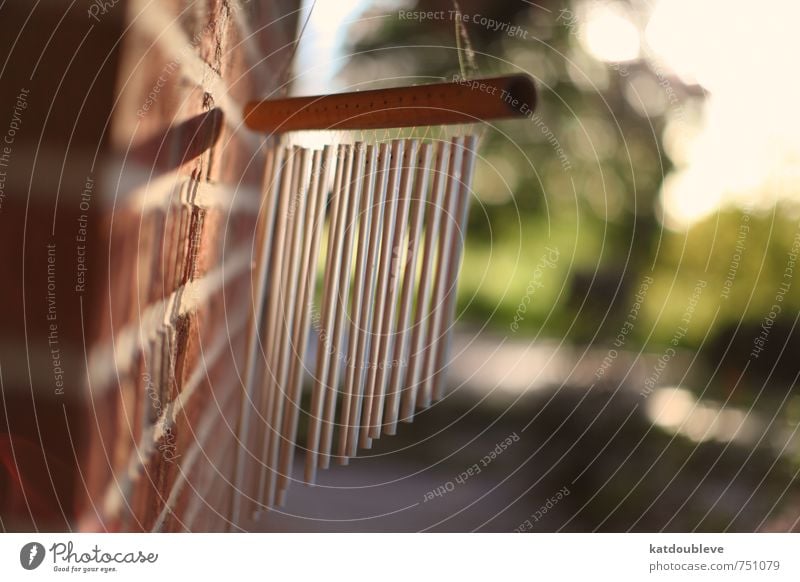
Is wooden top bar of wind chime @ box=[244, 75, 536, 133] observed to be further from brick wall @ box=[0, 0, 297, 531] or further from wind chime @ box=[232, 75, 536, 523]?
brick wall @ box=[0, 0, 297, 531]

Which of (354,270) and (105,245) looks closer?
(105,245)

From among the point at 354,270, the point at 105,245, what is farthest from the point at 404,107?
the point at 105,245

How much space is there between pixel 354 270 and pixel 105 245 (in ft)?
0.92

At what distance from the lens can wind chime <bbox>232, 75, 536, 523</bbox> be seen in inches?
32.6

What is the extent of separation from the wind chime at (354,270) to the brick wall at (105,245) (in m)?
0.09

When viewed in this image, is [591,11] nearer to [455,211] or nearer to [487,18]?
[487,18]

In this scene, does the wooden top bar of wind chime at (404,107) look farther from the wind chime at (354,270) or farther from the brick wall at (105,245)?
the brick wall at (105,245)

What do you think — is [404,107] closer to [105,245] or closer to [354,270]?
[354,270]

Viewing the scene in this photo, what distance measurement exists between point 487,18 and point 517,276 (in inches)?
28.9

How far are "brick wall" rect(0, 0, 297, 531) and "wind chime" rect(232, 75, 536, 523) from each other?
92 mm

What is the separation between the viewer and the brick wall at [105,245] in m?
0.73

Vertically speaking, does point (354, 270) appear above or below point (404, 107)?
below

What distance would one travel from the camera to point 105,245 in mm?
746

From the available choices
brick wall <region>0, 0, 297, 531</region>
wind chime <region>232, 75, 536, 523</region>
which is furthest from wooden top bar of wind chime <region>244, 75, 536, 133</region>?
brick wall <region>0, 0, 297, 531</region>
